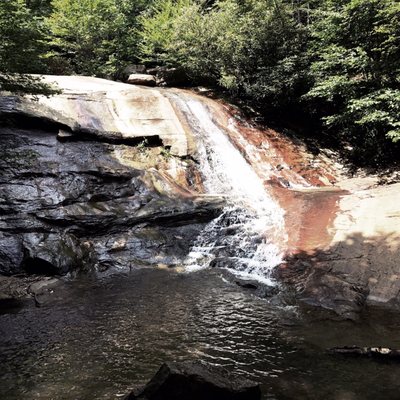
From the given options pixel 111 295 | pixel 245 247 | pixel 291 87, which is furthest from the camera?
pixel 291 87

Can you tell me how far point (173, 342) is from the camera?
19.1 ft

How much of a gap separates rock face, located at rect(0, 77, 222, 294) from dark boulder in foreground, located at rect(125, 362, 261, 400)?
5542 mm

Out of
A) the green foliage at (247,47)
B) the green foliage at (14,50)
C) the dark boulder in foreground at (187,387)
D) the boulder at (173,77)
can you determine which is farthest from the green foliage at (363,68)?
the dark boulder in foreground at (187,387)

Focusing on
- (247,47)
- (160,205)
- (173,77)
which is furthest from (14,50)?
(173,77)

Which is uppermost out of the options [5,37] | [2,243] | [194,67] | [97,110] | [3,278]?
[194,67]

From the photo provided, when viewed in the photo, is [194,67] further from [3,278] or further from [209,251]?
[3,278]

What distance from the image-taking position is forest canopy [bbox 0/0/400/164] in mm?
12953

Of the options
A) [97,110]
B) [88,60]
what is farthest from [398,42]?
[88,60]

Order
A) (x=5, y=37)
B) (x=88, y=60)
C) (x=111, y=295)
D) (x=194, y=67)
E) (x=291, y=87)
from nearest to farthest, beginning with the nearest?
(x=111, y=295)
(x=5, y=37)
(x=291, y=87)
(x=194, y=67)
(x=88, y=60)

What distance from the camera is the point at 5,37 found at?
9117 millimetres

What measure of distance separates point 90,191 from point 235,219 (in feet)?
13.1

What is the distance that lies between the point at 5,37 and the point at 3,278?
5337 millimetres

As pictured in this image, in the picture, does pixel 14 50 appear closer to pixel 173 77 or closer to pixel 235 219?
pixel 235 219

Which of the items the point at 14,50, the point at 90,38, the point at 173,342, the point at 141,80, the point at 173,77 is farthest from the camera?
the point at 90,38
